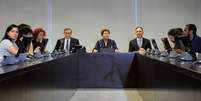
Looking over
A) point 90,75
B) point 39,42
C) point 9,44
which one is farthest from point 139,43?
point 9,44

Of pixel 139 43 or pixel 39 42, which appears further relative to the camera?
pixel 139 43

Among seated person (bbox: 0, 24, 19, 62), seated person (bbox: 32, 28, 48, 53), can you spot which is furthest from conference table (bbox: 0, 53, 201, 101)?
seated person (bbox: 32, 28, 48, 53)

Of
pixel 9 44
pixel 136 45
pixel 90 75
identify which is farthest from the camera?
pixel 136 45

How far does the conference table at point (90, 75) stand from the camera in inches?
79.0

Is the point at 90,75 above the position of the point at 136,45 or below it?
below

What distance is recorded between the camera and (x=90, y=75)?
22.2ft

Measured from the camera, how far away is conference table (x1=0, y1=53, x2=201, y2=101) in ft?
6.58

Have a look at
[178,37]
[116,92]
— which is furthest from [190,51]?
[116,92]

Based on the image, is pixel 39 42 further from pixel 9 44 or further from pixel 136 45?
pixel 136 45

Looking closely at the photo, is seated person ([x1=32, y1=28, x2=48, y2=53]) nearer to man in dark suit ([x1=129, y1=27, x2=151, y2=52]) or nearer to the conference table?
the conference table

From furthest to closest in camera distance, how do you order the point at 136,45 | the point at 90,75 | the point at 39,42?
the point at 136,45, the point at 90,75, the point at 39,42

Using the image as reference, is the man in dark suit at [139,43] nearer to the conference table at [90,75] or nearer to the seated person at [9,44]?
the conference table at [90,75]

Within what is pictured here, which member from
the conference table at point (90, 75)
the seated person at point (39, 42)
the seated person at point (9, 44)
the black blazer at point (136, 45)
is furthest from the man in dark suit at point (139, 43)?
the seated person at point (9, 44)

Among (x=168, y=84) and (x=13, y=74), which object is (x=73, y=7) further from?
(x=13, y=74)
